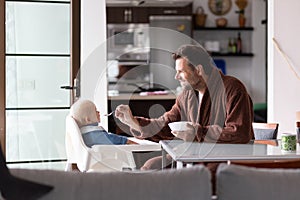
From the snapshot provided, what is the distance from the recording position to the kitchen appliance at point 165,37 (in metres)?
7.95

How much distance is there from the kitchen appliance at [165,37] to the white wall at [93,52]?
303 cm

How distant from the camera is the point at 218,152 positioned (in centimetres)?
283

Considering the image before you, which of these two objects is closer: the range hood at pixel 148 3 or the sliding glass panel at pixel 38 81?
the sliding glass panel at pixel 38 81

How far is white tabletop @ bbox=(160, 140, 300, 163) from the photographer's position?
2.66 m

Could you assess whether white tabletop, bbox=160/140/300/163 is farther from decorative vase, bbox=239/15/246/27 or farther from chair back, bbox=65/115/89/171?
decorative vase, bbox=239/15/246/27

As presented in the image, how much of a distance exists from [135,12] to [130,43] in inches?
18.8

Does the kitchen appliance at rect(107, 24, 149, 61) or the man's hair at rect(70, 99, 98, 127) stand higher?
the kitchen appliance at rect(107, 24, 149, 61)

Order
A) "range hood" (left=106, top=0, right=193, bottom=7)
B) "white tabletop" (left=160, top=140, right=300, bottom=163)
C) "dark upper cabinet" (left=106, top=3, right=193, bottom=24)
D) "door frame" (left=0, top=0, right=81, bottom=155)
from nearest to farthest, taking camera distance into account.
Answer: "white tabletop" (left=160, top=140, right=300, bottom=163) → "door frame" (left=0, top=0, right=81, bottom=155) → "range hood" (left=106, top=0, right=193, bottom=7) → "dark upper cabinet" (left=106, top=3, right=193, bottom=24)

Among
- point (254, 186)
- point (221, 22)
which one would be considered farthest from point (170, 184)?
point (221, 22)

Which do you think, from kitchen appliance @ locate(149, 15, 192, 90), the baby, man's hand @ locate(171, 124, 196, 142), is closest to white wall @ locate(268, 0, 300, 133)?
the baby

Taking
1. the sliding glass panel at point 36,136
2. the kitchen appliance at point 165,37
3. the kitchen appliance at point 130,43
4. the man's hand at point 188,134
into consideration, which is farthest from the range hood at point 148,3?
the man's hand at point 188,134

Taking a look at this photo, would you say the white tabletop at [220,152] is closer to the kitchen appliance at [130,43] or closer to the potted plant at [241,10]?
the kitchen appliance at [130,43]

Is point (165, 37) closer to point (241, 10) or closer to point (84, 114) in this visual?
point (241, 10)

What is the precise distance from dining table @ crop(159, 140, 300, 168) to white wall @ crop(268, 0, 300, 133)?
217cm
